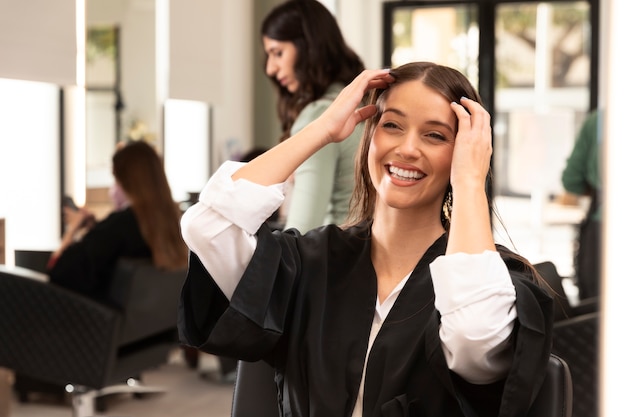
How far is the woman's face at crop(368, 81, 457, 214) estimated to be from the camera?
51.3 inches

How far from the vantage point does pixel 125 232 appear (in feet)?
9.22

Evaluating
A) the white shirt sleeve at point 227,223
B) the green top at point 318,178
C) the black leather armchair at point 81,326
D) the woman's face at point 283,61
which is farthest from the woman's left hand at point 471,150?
the black leather armchair at point 81,326

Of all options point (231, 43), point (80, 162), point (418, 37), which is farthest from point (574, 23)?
point (80, 162)

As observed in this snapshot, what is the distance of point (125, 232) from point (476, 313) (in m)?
1.84

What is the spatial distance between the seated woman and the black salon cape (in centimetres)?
147

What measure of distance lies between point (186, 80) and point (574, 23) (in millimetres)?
2344

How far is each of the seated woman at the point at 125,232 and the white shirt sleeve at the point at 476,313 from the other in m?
1.71

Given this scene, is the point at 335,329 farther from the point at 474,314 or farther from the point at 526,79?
the point at 526,79

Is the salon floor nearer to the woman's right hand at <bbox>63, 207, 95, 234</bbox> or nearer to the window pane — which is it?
the woman's right hand at <bbox>63, 207, 95, 234</bbox>

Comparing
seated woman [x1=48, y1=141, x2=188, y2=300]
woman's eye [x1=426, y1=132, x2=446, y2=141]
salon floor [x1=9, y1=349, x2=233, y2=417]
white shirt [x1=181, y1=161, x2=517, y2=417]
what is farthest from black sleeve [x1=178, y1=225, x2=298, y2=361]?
salon floor [x1=9, y1=349, x2=233, y2=417]

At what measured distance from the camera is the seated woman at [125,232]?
2.68 metres

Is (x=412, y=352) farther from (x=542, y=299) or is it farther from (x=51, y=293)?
(x=51, y=293)

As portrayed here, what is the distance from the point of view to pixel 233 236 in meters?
1.29

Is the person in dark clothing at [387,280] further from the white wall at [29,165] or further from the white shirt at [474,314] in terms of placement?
the white wall at [29,165]
